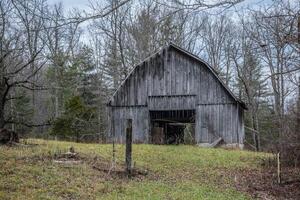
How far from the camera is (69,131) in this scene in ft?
97.9

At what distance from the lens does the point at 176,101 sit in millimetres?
27406

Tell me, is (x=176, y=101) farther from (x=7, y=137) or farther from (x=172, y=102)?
(x=7, y=137)

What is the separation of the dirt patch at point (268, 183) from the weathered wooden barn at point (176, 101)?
9827 millimetres

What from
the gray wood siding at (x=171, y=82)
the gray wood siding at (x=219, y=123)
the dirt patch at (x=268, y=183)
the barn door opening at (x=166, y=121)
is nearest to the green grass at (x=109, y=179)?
the dirt patch at (x=268, y=183)

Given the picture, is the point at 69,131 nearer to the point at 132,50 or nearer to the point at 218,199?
the point at 132,50

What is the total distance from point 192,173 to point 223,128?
38.0 feet

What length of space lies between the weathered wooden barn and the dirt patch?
9827 mm

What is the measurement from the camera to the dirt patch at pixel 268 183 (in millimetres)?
12898

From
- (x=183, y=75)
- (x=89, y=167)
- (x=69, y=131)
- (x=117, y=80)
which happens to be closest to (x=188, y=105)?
(x=183, y=75)

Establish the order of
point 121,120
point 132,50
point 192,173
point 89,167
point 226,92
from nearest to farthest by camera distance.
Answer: point 89,167 < point 192,173 < point 226,92 < point 121,120 < point 132,50

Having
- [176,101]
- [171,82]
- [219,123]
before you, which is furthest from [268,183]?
[171,82]

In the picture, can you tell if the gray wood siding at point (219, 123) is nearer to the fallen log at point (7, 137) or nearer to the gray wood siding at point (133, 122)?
the gray wood siding at point (133, 122)

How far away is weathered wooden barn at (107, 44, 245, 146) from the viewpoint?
26.6 meters

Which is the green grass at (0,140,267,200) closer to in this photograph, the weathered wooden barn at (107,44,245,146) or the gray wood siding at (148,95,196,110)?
the weathered wooden barn at (107,44,245,146)
